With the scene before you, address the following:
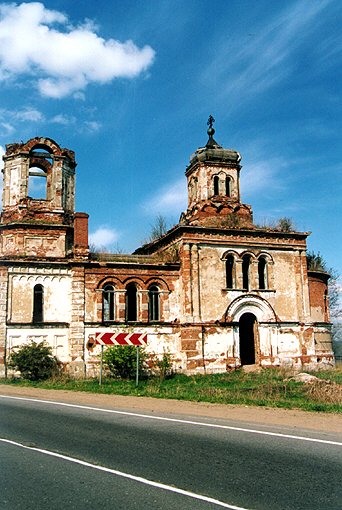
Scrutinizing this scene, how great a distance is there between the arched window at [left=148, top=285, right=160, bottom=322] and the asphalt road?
16058 mm

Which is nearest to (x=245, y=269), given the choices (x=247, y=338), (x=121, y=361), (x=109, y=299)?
(x=247, y=338)

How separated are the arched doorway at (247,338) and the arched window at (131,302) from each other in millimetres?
6190

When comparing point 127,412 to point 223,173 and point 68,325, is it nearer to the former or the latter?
point 68,325

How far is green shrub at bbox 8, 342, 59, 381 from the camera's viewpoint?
76.3ft

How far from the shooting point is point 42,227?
26125mm

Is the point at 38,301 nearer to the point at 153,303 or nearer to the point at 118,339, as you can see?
the point at 153,303

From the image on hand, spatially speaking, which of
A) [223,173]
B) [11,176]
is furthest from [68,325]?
[223,173]

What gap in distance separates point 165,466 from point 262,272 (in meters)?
22.6

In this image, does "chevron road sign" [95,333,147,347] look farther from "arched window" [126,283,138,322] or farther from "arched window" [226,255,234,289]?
"arched window" [226,255,234,289]

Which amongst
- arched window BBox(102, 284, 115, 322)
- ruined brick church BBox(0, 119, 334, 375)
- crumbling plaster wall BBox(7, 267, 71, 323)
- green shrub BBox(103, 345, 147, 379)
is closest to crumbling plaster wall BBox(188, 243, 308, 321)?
ruined brick church BBox(0, 119, 334, 375)

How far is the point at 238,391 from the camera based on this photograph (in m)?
17.6

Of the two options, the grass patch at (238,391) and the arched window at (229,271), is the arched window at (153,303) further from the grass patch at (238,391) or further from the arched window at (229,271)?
the arched window at (229,271)

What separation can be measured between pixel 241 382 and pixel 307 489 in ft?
52.9

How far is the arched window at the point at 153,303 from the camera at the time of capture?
27016 mm
